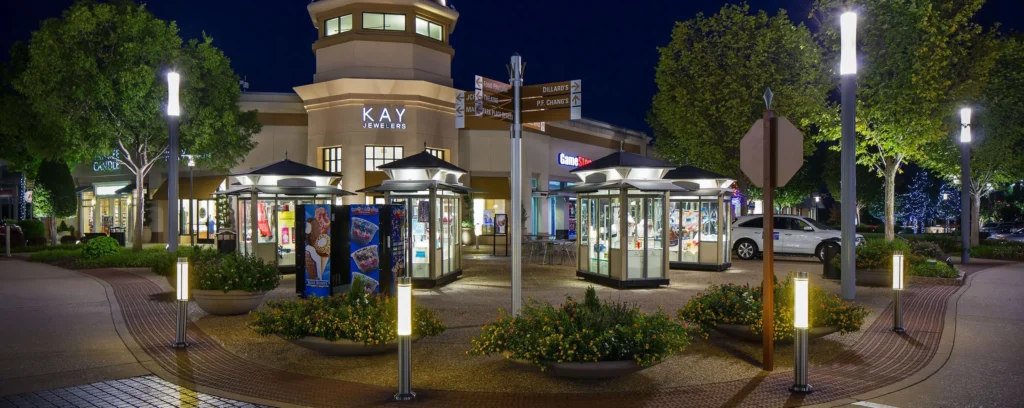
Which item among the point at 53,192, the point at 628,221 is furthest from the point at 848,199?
the point at 53,192

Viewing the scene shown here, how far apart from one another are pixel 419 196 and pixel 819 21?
1374cm

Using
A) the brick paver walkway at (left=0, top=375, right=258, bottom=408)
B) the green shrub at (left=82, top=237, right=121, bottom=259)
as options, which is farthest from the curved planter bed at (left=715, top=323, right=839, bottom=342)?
the green shrub at (left=82, top=237, right=121, bottom=259)

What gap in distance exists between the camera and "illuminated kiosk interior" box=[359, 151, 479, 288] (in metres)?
15.3

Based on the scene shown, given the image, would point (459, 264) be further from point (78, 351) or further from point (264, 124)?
point (264, 124)

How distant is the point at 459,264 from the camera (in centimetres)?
1695

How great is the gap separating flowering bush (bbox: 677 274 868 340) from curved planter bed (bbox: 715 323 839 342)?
0.16ft

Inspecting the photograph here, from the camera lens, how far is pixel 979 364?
778 cm

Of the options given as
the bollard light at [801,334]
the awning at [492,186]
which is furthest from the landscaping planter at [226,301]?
the awning at [492,186]

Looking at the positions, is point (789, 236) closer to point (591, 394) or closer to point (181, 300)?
point (591, 394)

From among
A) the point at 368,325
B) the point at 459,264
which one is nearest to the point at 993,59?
the point at 459,264

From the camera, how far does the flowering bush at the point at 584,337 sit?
6648 millimetres

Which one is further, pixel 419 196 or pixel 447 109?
pixel 447 109

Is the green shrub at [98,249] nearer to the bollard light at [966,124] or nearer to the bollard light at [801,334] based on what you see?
the bollard light at [801,334]

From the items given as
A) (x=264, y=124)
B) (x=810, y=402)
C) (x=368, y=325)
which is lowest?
(x=810, y=402)
